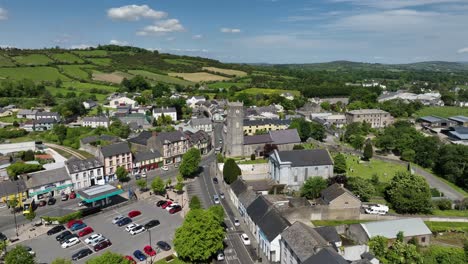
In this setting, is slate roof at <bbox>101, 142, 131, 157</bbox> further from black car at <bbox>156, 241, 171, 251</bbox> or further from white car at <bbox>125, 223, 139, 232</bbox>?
black car at <bbox>156, 241, 171, 251</bbox>

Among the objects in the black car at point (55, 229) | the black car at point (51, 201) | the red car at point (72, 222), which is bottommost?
the black car at point (55, 229)

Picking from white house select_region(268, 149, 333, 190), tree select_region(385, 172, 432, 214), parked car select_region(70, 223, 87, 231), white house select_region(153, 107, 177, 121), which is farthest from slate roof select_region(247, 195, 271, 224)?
white house select_region(153, 107, 177, 121)

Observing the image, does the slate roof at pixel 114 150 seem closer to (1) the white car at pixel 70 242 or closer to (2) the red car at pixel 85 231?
(2) the red car at pixel 85 231

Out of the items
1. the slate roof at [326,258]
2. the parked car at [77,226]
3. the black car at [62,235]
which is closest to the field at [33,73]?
the parked car at [77,226]

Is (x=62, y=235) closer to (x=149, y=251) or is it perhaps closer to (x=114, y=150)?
(x=149, y=251)

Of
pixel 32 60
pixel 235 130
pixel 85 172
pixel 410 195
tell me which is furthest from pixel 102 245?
pixel 32 60

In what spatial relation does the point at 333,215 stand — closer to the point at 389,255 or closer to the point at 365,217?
the point at 365,217

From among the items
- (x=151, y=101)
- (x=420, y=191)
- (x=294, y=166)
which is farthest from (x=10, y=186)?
(x=151, y=101)
